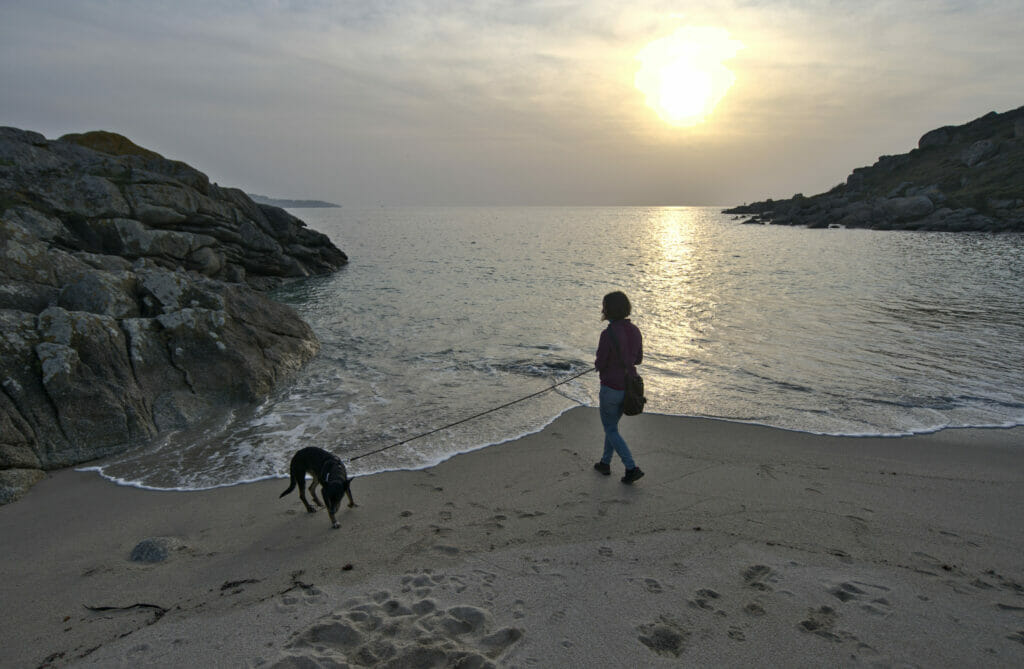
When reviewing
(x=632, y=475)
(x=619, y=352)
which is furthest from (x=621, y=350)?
(x=632, y=475)

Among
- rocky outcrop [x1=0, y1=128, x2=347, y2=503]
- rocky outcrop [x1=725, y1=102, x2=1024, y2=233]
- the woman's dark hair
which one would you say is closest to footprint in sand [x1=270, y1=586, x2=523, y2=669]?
the woman's dark hair

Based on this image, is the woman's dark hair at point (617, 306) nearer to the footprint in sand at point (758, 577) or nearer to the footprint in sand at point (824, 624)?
the footprint in sand at point (758, 577)

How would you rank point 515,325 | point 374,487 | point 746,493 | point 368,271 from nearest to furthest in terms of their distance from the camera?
point 746,493, point 374,487, point 515,325, point 368,271

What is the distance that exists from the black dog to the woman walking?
298 cm

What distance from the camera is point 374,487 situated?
5.90m

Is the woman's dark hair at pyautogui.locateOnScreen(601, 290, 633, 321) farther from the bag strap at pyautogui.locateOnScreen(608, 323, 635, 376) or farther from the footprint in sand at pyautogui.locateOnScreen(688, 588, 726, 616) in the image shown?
the footprint in sand at pyautogui.locateOnScreen(688, 588, 726, 616)

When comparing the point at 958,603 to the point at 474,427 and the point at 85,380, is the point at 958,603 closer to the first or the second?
the point at 474,427

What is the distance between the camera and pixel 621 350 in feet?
18.8

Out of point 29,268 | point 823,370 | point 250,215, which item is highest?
point 250,215

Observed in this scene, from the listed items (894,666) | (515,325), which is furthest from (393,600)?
(515,325)

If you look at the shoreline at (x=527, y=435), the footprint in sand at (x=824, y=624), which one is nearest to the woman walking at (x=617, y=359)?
the shoreline at (x=527, y=435)

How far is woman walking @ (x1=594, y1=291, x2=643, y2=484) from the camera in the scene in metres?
5.73

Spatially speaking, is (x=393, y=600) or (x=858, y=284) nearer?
(x=393, y=600)

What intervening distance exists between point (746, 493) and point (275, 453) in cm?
607
